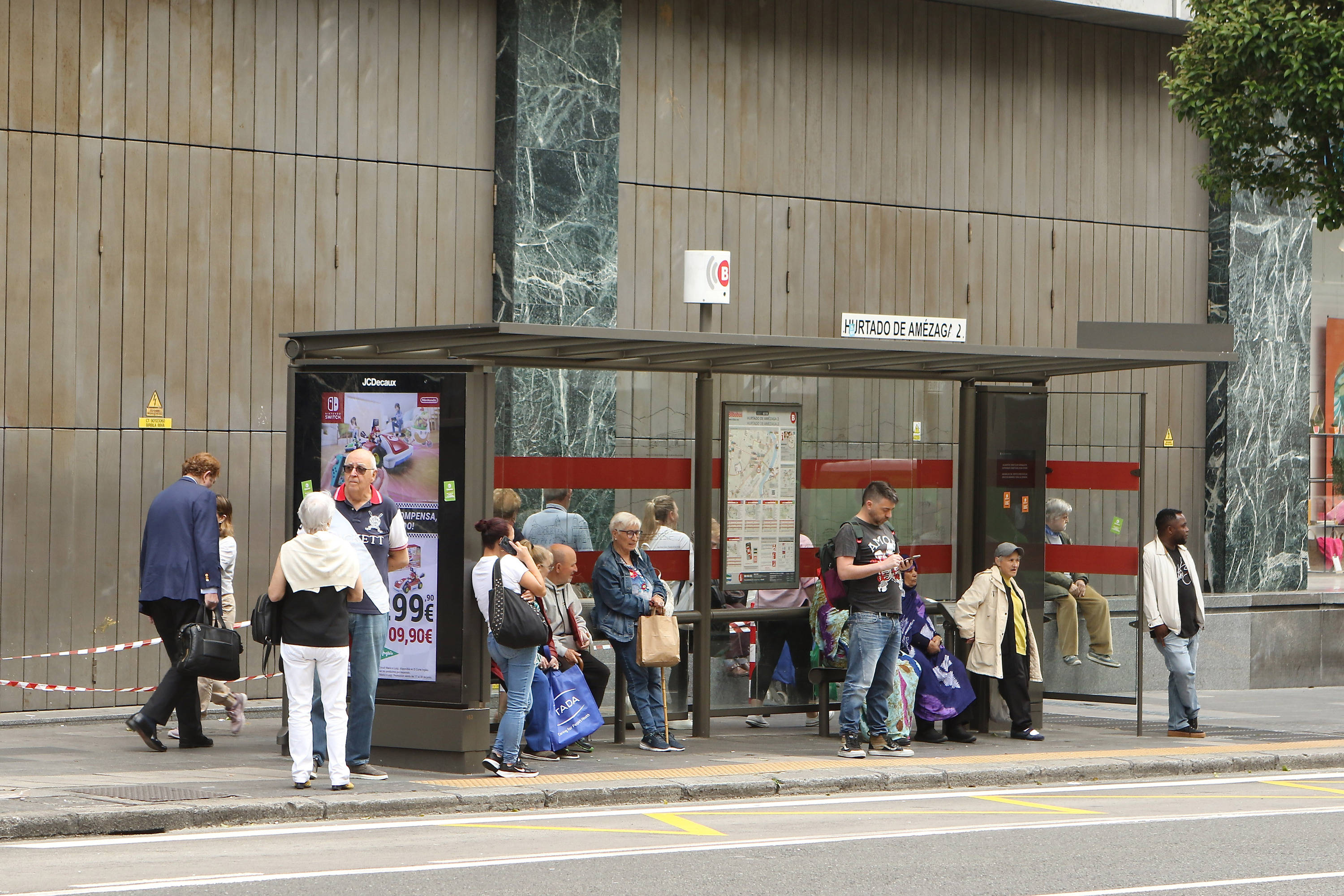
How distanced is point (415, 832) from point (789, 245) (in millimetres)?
8981

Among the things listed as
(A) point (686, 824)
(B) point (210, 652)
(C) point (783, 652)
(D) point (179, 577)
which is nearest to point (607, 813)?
(A) point (686, 824)

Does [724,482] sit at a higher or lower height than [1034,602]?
higher

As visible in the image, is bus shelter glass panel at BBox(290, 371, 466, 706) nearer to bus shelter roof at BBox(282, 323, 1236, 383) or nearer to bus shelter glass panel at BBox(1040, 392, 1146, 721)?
bus shelter roof at BBox(282, 323, 1236, 383)

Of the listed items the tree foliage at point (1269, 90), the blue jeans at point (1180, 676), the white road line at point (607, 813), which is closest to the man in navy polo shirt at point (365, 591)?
the white road line at point (607, 813)

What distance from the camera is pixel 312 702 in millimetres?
9500

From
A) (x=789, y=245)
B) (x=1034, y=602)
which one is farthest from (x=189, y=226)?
(x=1034, y=602)

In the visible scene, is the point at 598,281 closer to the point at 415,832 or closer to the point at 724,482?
the point at 724,482

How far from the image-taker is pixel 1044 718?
1434 cm

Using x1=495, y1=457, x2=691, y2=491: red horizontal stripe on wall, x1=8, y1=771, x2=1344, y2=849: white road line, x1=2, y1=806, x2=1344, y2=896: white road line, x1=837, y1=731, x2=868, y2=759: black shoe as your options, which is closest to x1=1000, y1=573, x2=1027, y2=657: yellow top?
x1=8, y1=771, x2=1344, y2=849: white road line

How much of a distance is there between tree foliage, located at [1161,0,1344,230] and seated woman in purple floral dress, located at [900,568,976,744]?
516cm

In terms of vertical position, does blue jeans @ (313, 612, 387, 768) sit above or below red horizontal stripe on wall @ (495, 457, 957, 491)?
below

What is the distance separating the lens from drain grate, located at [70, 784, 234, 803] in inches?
345

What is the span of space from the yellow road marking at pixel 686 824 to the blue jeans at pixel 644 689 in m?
1.81

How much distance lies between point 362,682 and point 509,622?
0.94 metres
